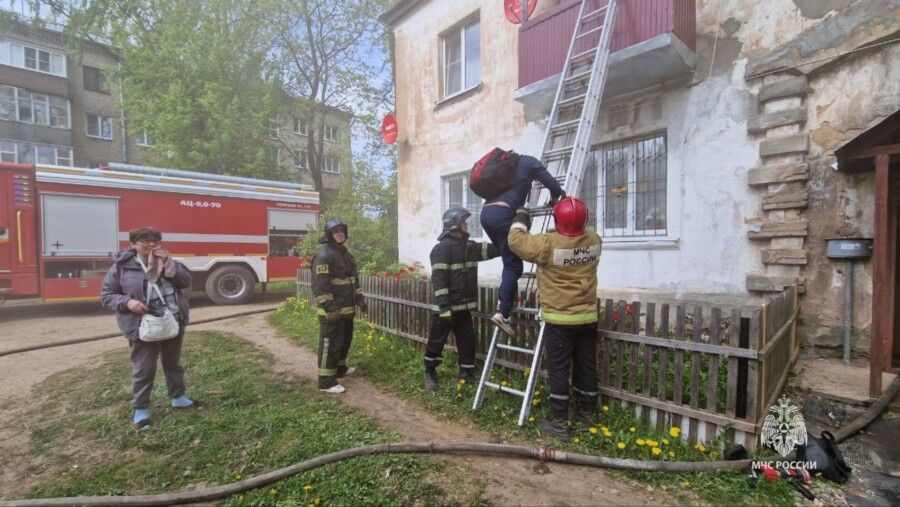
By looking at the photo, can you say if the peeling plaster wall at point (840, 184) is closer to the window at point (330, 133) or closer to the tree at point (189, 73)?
the tree at point (189, 73)

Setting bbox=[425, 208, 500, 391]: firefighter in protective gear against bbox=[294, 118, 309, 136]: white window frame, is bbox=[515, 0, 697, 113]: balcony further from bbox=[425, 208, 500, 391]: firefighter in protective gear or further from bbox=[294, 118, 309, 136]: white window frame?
bbox=[294, 118, 309, 136]: white window frame

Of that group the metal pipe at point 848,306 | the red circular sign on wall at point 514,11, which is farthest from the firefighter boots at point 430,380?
the red circular sign on wall at point 514,11

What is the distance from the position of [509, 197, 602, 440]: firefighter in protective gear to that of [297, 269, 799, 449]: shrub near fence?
24cm

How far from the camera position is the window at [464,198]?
28.6 feet

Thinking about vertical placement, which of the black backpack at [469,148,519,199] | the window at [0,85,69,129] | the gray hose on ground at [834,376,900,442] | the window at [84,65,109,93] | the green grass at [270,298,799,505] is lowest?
the green grass at [270,298,799,505]

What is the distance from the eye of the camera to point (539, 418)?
3521 millimetres

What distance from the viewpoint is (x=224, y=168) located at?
17562 millimetres

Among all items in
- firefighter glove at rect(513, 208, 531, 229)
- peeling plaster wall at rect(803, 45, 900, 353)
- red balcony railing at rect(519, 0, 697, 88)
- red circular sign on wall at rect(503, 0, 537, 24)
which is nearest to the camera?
firefighter glove at rect(513, 208, 531, 229)

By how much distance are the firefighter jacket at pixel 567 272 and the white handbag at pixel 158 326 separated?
316cm

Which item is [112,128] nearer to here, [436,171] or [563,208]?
[436,171]

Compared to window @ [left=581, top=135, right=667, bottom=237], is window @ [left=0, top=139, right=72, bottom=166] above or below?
above

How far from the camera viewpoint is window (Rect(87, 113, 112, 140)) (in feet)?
75.0

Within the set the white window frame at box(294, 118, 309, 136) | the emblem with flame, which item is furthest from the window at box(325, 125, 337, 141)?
the emblem with flame

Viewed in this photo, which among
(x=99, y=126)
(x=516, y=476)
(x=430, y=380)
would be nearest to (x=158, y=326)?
(x=430, y=380)
